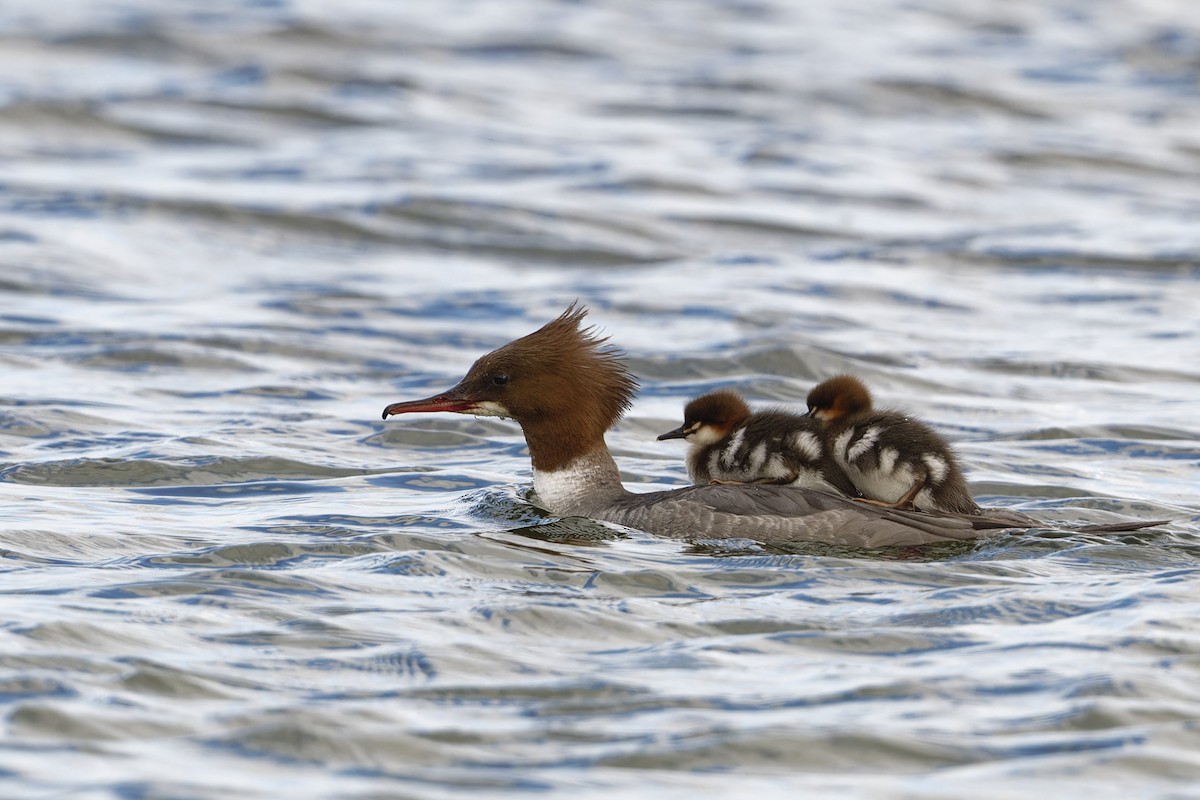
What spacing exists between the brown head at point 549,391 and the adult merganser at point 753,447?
399 mm

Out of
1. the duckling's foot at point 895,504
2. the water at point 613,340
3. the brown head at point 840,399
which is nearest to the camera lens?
the water at point 613,340

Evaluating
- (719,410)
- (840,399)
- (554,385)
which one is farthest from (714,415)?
(554,385)

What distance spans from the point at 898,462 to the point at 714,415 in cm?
96

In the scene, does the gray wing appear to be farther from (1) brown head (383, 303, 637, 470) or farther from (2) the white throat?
(1) brown head (383, 303, 637, 470)

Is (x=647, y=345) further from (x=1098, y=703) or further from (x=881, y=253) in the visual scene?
(x=1098, y=703)

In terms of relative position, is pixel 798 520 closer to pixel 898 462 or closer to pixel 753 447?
pixel 898 462

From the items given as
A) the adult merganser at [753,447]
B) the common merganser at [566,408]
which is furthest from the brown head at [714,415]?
the common merganser at [566,408]

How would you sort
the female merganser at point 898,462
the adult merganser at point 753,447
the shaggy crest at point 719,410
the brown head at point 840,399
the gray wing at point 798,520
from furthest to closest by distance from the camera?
1. the shaggy crest at point 719,410
2. the brown head at point 840,399
3. the adult merganser at point 753,447
4. the female merganser at point 898,462
5. the gray wing at point 798,520

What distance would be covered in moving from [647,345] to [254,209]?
485cm

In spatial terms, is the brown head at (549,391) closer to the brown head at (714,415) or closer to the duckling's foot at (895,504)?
the brown head at (714,415)

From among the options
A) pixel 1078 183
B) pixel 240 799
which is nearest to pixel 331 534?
pixel 240 799

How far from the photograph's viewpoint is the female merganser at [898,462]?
23.5ft

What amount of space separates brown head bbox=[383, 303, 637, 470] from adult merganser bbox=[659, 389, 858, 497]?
399 mm

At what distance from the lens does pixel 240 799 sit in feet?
15.1
